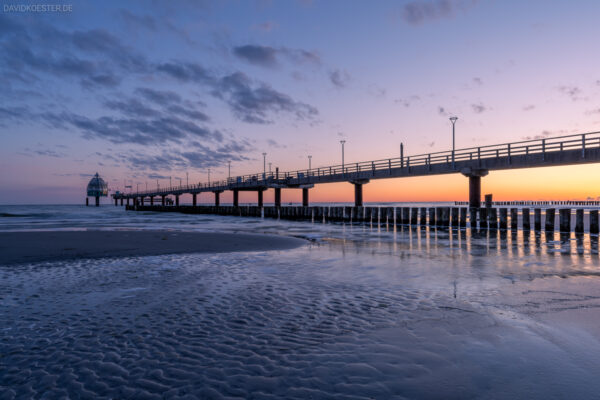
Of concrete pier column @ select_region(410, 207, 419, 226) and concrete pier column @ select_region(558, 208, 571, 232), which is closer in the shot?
concrete pier column @ select_region(558, 208, 571, 232)

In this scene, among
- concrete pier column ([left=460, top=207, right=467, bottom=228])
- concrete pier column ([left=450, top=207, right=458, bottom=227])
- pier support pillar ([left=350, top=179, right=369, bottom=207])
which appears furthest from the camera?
pier support pillar ([left=350, top=179, right=369, bottom=207])

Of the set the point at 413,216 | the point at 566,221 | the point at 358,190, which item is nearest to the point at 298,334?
the point at 566,221

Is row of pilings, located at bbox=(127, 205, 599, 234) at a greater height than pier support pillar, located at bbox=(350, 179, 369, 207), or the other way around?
pier support pillar, located at bbox=(350, 179, 369, 207)

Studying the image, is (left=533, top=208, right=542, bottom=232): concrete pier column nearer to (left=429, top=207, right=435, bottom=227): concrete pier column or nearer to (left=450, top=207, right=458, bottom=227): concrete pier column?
(left=450, top=207, right=458, bottom=227): concrete pier column

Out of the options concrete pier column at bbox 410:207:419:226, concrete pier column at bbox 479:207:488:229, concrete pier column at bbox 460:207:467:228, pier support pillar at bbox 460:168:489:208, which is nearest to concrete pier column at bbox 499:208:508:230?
concrete pier column at bbox 479:207:488:229

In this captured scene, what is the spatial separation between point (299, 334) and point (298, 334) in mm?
12

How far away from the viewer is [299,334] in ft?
14.4

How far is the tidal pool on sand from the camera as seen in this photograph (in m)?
3.15

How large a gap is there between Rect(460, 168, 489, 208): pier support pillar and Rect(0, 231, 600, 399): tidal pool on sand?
21.7m

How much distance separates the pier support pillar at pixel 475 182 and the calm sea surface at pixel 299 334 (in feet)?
71.3

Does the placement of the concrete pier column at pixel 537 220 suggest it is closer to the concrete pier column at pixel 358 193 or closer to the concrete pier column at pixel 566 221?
the concrete pier column at pixel 566 221

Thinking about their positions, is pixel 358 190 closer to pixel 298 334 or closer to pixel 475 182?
pixel 475 182

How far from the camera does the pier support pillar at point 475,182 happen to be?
93.9 feet

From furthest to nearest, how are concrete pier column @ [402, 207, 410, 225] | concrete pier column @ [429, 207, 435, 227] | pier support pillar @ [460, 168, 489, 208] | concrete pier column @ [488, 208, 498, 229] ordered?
1. concrete pier column @ [402, 207, 410, 225]
2. concrete pier column @ [429, 207, 435, 227]
3. pier support pillar @ [460, 168, 489, 208]
4. concrete pier column @ [488, 208, 498, 229]
